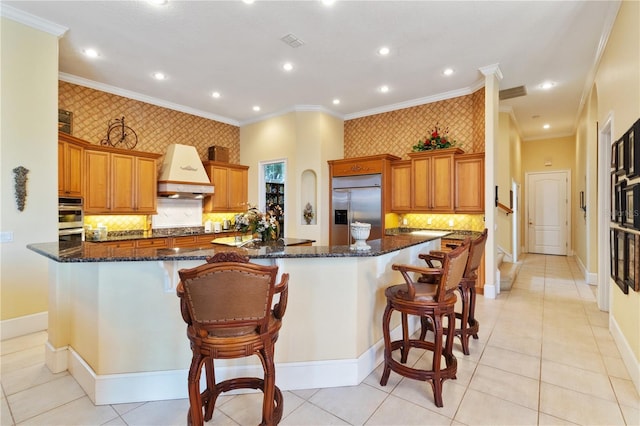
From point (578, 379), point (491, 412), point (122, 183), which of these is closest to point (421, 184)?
point (578, 379)

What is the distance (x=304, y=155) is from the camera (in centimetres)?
613

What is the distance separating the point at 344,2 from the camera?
302cm

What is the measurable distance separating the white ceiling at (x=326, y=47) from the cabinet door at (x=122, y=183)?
1222 millimetres

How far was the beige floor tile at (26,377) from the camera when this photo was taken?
235cm

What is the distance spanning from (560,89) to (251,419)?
6.61 meters

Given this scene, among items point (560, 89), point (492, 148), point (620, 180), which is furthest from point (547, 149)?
point (620, 180)

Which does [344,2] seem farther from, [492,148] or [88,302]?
[88,302]

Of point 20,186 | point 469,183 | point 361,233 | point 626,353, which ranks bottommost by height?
point 626,353

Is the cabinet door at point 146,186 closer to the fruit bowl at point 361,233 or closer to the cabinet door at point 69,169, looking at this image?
the cabinet door at point 69,169

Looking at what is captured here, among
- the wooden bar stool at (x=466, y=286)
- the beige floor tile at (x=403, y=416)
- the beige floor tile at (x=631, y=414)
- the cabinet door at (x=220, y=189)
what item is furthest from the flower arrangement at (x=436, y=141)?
the beige floor tile at (x=403, y=416)

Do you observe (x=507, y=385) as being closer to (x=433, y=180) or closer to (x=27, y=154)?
(x=433, y=180)

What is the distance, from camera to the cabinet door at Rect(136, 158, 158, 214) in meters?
5.17

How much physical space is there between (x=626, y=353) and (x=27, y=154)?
6000 mm

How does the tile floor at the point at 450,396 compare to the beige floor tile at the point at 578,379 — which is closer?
the tile floor at the point at 450,396
